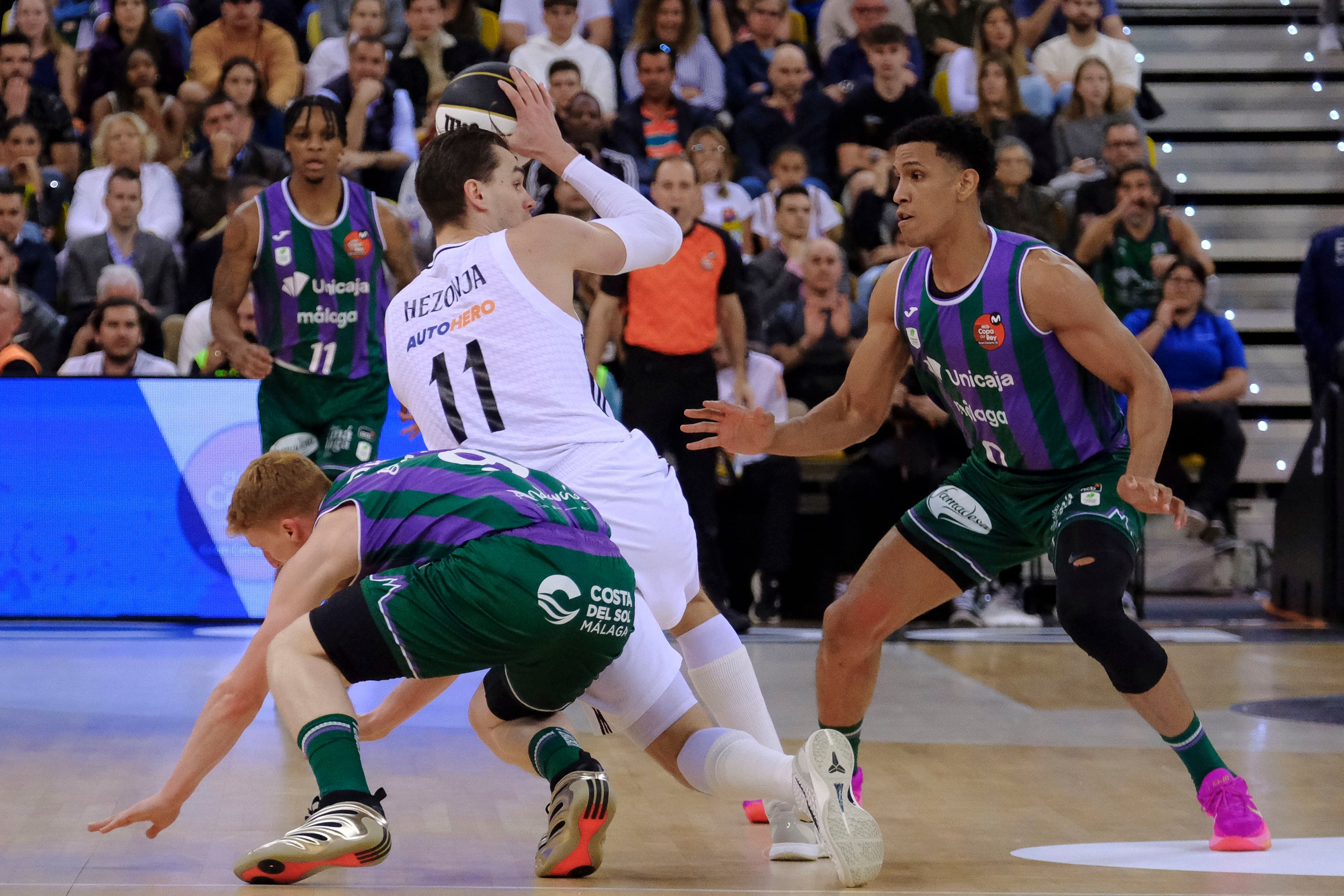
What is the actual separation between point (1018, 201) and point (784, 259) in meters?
1.52

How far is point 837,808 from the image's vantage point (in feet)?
10.4

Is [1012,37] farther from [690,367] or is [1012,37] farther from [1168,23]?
[690,367]

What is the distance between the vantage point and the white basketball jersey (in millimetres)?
3518

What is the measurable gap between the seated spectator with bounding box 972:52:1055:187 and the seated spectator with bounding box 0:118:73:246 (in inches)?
230

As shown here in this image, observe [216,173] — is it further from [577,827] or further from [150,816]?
[577,827]

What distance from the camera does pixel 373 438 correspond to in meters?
6.00

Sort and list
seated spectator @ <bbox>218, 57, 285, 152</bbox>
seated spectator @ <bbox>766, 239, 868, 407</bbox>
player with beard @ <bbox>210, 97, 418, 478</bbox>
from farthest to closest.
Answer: seated spectator @ <bbox>218, 57, 285, 152</bbox>, seated spectator @ <bbox>766, 239, 868, 407</bbox>, player with beard @ <bbox>210, 97, 418, 478</bbox>

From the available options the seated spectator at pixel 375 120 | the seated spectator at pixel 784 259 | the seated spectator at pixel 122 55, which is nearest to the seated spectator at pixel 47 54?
the seated spectator at pixel 122 55

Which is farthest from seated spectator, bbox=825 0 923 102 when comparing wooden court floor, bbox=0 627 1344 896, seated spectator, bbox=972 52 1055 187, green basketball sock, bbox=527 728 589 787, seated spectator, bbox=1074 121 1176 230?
green basketball sock, bbox=527 728 589 787

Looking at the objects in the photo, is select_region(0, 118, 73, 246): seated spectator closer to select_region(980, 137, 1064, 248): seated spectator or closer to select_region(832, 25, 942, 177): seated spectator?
select_region(832, 25, 942, 177): seated spectator

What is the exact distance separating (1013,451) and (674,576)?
992 mm

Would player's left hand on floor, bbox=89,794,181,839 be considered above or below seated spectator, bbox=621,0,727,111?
below

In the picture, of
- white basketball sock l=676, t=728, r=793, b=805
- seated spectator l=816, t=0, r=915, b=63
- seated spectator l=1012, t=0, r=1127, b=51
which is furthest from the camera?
seated spectator l=1012, t=0, r=1127, b=51

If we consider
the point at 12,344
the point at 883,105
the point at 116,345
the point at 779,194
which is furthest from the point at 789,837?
the point at 883,105
